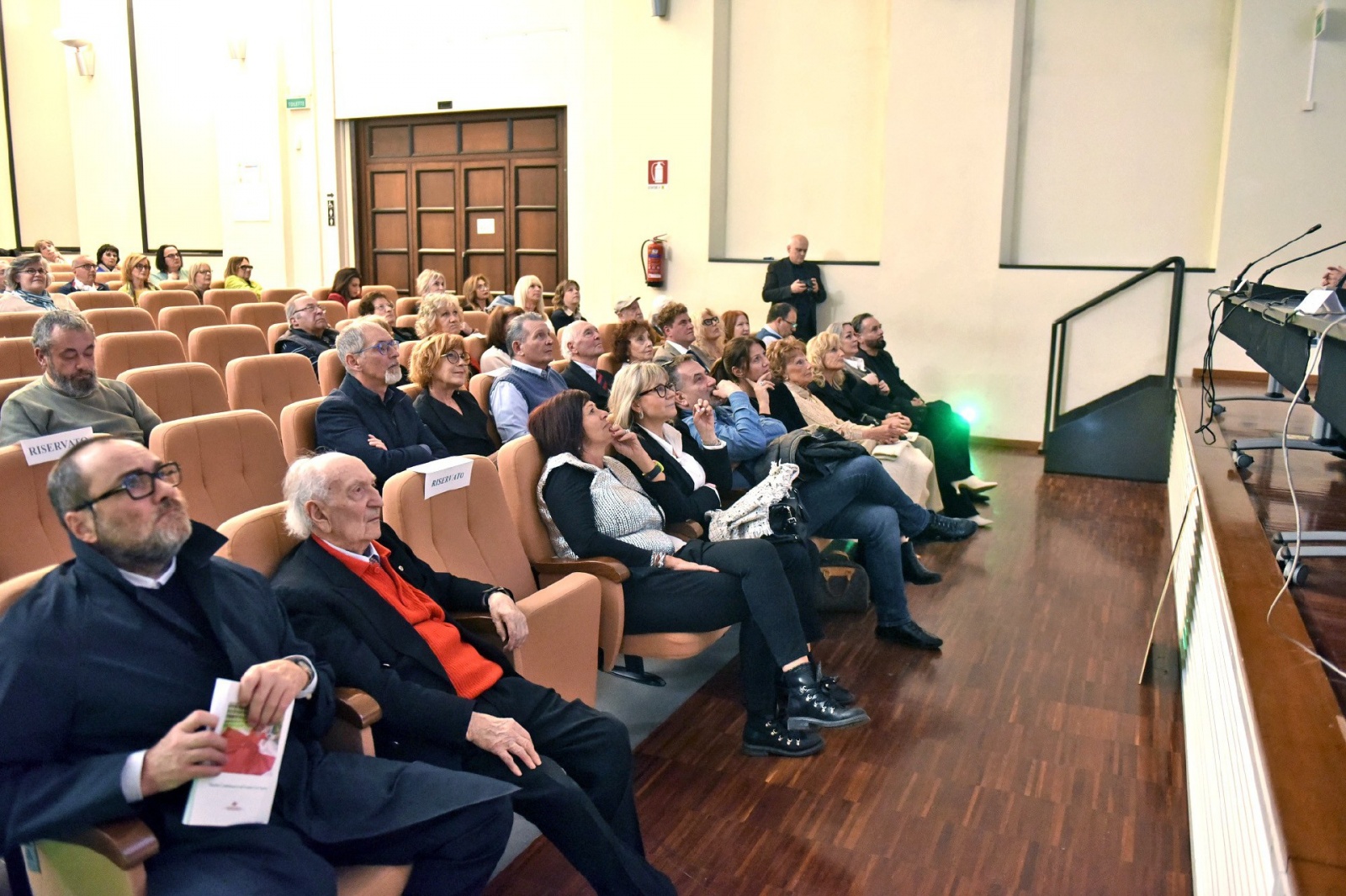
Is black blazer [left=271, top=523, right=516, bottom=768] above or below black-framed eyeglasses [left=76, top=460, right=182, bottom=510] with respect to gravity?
below

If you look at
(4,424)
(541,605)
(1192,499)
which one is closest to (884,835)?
(541,605)

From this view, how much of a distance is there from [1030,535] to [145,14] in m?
10.1

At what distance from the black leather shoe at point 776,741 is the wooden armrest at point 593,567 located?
1.74 ft

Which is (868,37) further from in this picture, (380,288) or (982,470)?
(380,288)

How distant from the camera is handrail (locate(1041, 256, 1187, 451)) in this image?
6457 millimetres

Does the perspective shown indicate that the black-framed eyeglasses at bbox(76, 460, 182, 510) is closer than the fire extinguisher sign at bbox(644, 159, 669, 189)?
Yes

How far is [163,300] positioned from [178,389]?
3287mm

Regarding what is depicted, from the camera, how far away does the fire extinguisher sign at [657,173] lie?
26.7 feet

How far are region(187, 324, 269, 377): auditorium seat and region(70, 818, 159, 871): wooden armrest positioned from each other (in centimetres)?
357

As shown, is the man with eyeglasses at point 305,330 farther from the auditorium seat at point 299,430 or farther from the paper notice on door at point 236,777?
the paper notice on door at point 236,777

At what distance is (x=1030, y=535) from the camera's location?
16.5ft

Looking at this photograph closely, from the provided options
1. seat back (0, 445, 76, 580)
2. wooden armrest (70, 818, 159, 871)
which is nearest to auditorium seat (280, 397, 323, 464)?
seat back (0, 445, 76, 580)

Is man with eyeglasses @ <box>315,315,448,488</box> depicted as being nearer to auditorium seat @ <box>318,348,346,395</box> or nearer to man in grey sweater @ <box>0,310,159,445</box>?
man in grey sweater @ <box>0,310,159,445</box>

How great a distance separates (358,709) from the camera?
184cm
